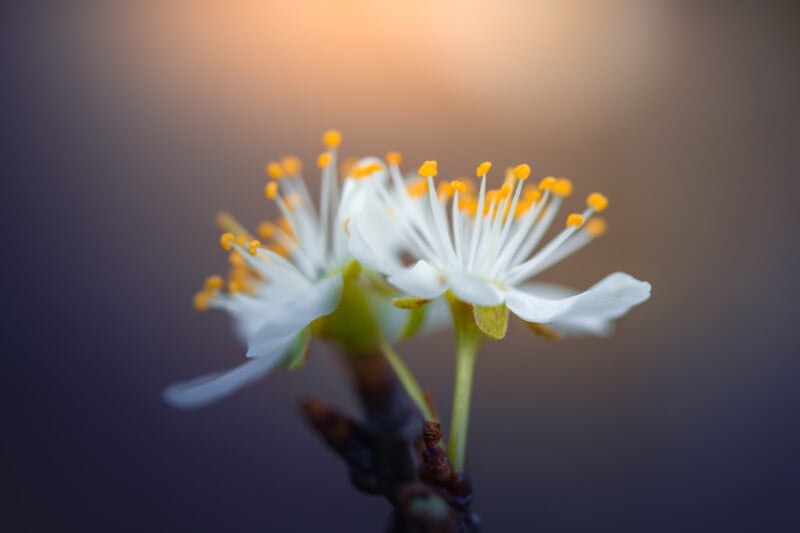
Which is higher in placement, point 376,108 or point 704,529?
point 376,108

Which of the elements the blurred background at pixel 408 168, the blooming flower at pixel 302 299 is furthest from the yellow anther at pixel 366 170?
the blurred background at pixel 408 168

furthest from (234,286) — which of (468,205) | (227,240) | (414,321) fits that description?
(468,205)

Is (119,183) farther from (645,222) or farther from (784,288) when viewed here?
(784,288)

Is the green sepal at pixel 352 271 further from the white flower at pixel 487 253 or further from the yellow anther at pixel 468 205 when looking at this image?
the yellow anther at pixel 468 205

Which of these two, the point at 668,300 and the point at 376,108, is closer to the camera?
the point at 668,300

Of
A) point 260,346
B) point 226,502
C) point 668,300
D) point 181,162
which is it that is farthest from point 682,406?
point 260,346

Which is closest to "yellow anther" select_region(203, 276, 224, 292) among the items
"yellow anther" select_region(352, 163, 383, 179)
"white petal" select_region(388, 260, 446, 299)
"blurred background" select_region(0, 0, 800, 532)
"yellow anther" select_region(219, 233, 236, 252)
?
"yellow anther" select_region(219, 233, 236, 252)
